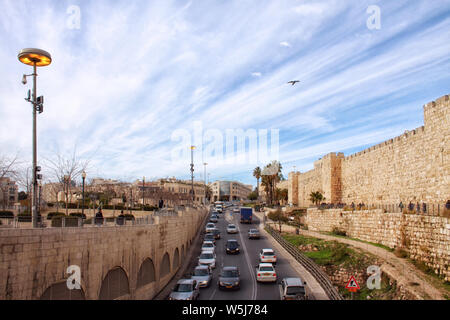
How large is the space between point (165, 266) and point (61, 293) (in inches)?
489

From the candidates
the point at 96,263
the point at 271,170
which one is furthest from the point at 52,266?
the point at 271,170

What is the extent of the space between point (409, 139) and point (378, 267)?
14.2 metres

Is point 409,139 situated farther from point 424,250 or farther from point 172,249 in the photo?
point 172,249

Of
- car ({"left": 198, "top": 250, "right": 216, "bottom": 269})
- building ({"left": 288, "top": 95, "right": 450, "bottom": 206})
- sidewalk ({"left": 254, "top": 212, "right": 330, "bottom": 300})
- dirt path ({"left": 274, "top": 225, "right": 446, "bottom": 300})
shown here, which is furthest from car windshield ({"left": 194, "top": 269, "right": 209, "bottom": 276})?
building ({"left": 288, "top": 95, "right": 450, "bottom": 206})

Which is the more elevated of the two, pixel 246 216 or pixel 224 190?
pixel 224 190

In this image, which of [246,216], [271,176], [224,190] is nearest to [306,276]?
[246,216]

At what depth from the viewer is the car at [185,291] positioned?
1712 centimetres

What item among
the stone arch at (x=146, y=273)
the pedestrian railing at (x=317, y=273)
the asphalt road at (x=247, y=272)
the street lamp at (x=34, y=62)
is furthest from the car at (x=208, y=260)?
the street lamp at (x=34, y=62)

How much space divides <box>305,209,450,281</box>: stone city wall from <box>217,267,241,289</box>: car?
10180 mm

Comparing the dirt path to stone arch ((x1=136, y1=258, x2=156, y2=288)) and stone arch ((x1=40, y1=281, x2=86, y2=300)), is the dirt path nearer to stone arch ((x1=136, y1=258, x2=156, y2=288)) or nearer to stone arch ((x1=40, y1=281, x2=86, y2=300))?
stone arch ((x1=136, y1=258, x2=156, y2=288))

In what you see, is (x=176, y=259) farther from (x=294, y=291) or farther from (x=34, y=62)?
(x=34, y=62)

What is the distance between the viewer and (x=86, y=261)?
40.4 feet

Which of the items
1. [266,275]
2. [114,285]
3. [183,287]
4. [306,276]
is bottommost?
[306,276]
